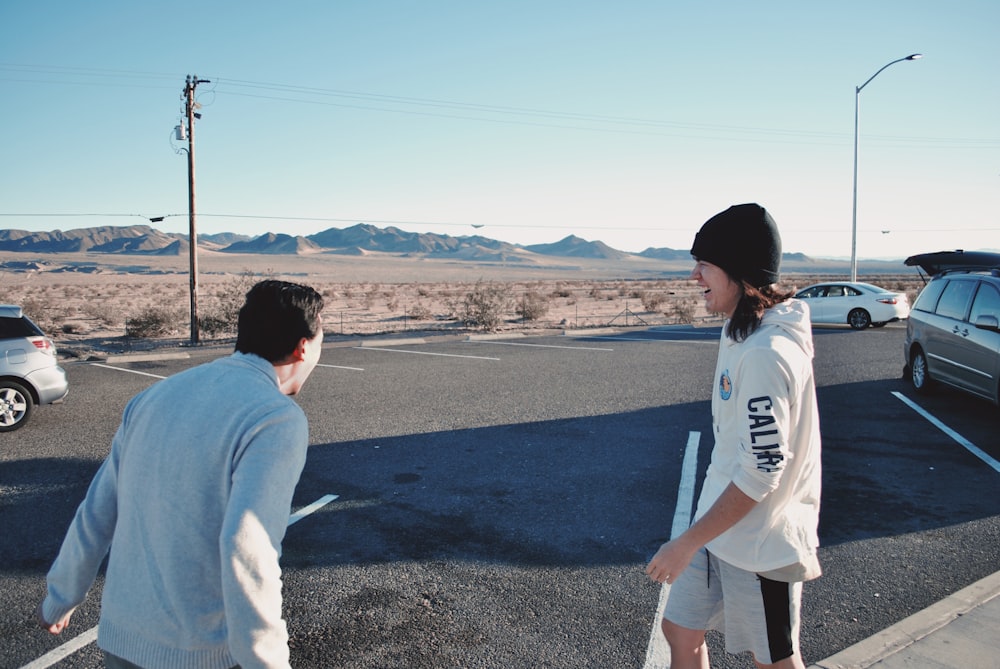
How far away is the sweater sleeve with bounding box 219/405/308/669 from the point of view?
1.76 meters

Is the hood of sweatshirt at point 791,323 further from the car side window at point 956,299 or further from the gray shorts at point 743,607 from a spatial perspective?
the car side window at point 956,299

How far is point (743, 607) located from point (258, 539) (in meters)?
1.59

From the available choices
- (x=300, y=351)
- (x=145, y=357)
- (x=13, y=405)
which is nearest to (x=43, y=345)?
(x=13, y=405)

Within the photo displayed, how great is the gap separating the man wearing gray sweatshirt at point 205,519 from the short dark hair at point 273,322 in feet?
0.04

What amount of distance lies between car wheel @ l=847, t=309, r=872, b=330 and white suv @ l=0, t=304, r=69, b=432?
65.2ft

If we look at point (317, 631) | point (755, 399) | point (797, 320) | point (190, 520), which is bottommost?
point (317, 631)

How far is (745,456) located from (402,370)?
11481mm

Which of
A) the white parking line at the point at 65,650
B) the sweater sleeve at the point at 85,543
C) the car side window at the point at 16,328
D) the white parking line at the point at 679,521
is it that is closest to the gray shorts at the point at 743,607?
the white parking line at the point at 679,521

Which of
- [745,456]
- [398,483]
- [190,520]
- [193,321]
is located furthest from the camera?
[193,321]

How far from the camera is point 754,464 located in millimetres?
2191

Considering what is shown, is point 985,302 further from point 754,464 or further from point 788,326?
point 754,464

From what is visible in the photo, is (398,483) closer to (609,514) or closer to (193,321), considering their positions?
(609,514)

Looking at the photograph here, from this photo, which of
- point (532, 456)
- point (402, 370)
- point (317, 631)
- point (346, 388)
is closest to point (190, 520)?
point (317, 631)

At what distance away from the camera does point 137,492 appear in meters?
1.93
